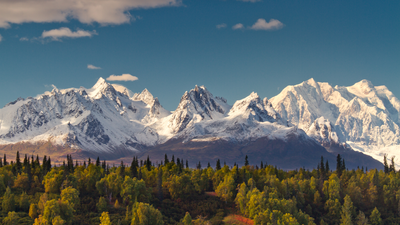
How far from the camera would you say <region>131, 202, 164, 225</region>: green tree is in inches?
6393

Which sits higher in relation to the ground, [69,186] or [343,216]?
[69,186]

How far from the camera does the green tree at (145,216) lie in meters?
162

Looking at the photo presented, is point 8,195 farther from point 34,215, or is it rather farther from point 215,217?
point 215,217

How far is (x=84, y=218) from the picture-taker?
176m

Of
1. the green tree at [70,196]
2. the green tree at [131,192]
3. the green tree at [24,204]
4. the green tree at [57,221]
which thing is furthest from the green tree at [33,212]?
the green tree at [131,192]

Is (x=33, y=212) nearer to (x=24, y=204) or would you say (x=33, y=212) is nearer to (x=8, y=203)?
(x=24, y=204)

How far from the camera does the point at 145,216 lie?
→ 536ft

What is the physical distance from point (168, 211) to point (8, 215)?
63312 millimetres

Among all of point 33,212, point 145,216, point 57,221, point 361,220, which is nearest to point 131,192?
point 145,216

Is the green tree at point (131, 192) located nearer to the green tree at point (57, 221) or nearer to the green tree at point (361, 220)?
the green tree at point (57, 221)

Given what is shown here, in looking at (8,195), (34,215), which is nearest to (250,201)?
(34,215)

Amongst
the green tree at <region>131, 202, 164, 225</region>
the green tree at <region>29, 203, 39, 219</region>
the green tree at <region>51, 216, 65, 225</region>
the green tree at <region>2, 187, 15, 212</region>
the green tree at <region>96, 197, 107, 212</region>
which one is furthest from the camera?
the green tree at <region>96, 197, 107, 212</region>

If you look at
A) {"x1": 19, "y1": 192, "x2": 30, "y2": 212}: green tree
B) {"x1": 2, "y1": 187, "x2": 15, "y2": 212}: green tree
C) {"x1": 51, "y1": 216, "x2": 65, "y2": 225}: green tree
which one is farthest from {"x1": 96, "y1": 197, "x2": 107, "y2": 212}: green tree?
{"x1": 2, "y1": 187, "x2": 15, "y2": 212}: green tree

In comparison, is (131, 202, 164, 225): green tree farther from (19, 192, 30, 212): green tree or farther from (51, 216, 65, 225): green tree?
(19, 192, 30, 212): green tree
